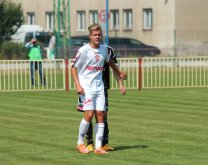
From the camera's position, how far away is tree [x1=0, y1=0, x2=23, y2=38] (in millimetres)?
56500

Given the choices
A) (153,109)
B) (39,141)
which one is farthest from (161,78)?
(39,141)

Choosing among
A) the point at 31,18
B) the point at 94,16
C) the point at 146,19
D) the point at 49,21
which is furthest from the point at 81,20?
the point at 146,19

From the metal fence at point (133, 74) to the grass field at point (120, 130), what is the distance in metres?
3.03

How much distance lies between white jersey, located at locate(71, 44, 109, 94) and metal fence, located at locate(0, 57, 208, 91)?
15.3 meters

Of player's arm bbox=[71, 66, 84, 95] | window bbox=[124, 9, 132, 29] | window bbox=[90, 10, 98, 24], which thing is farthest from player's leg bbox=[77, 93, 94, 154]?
window bbox=[90, 10, 98, 24]

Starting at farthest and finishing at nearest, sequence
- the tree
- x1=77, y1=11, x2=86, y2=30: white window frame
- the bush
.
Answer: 1. x1=77, y1=11, x2=86, y2=30: white window frame
2. the tree
3. the bush

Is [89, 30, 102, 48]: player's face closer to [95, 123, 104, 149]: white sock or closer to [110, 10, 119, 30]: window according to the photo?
[95, 123, 104, 149]: white sock

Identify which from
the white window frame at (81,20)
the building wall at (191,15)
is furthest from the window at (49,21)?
the building wall at (191,15)

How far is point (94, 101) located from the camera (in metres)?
13.7

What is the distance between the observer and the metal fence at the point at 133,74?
97.5 feet

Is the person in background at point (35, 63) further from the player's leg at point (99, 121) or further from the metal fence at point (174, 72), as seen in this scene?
the player's leg at point (99, 121)

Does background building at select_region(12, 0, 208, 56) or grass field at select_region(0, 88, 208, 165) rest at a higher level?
background building at select_region(12, 0, 208, 56)

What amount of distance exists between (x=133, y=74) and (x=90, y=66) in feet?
58.4

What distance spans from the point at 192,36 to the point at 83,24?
35.5 ft
